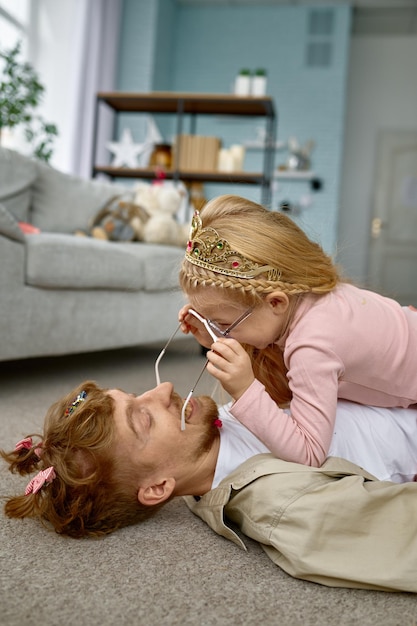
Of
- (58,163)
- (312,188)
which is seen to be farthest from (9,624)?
(312,188)

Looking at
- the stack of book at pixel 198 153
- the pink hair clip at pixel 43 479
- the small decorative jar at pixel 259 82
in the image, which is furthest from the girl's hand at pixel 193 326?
the small decorative jar at pixel 259 82

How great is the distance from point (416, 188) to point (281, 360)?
6.08 meters

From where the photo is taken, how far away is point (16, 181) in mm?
2967

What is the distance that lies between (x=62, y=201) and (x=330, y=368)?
8.04 feet

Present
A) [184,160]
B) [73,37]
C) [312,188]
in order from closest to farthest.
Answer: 1. [184,160]
2. [73,37]
3. [312,188]

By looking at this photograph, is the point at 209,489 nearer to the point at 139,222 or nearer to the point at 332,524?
the point at 332,524

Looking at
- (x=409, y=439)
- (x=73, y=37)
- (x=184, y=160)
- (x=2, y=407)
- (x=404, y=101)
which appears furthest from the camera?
(x=404, y=101)

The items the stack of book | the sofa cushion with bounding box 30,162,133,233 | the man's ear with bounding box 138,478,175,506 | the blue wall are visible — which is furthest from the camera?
the blue wall

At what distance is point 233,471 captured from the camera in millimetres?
1100

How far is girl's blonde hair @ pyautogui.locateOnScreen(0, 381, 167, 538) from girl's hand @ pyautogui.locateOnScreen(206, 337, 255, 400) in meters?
0.18

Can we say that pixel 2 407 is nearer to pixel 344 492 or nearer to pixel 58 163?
pixel 344 492

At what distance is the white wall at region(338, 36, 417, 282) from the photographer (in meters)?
6.79

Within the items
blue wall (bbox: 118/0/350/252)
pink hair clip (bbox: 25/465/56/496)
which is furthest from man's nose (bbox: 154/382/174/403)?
blue wall (bbox: 118/0/350/252)

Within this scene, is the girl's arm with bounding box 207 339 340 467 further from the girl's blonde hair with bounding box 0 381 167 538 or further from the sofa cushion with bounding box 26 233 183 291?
the sofa cushion with bounding box 26 233 183 291
